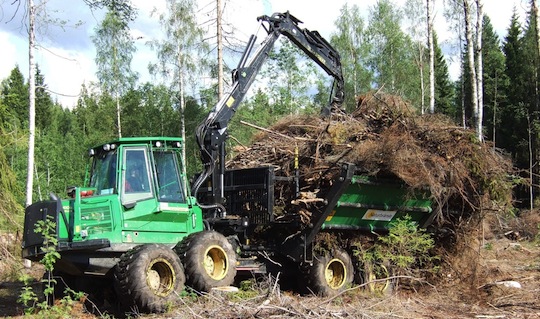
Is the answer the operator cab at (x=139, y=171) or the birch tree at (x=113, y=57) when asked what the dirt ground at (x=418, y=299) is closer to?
the operator cab at (x=139, y=171)

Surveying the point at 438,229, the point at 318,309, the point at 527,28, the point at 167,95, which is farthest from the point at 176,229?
the point at 527,28

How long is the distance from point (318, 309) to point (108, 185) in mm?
3623

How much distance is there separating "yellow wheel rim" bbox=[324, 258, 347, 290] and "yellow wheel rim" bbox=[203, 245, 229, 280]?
2107 mm

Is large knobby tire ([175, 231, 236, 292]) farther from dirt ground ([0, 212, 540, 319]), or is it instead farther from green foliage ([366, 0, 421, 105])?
green foliage ([366, 0, 421, 105])

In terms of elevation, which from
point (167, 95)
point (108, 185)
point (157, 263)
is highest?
point (167, 95)

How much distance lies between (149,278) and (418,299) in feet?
13.9

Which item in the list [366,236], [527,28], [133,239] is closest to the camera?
[133,239]

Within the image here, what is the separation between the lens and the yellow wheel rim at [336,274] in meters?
9.80

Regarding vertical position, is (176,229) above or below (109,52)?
below

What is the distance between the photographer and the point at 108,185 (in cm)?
822

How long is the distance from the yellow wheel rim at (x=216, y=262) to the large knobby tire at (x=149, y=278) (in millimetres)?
643

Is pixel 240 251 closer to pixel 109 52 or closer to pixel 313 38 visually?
pixel 313 38

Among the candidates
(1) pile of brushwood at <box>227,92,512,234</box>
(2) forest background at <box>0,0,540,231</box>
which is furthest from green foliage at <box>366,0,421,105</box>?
(1) pile of brushwood at <box>227,92,512,234</box>

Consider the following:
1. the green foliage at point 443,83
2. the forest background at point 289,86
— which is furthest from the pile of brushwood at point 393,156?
the green foliage at point 443,83
